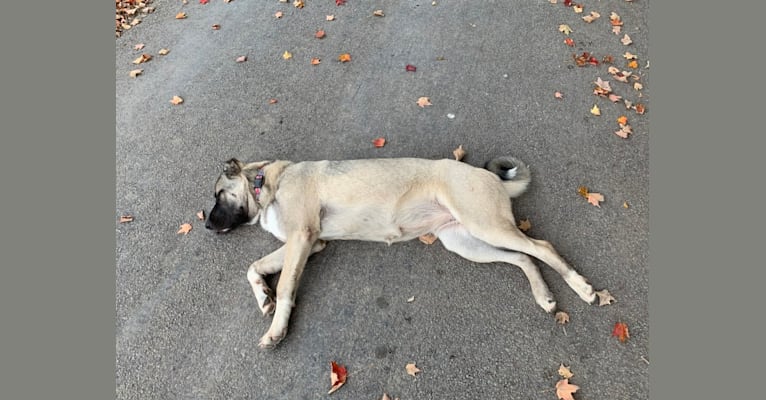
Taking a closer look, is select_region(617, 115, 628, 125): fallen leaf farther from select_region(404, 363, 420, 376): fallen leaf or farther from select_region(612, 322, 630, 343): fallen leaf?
select_region(404, 363, 420, 376): fallen leaf

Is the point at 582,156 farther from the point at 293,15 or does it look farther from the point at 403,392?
the point at 293,15

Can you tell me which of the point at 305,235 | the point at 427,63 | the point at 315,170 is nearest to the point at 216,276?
the point at 305,235

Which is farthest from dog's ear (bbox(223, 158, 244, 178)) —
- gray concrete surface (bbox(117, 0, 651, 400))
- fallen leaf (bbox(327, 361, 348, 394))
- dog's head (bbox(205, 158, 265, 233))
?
fallen leaf (bbox(327, 361, 348, 394))

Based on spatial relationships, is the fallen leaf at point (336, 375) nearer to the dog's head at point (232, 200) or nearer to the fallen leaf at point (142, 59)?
the dog's head at point (232, 200)

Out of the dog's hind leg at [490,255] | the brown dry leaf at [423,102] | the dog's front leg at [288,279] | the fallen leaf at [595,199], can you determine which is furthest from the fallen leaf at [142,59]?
the fallen leaf at [595,199]

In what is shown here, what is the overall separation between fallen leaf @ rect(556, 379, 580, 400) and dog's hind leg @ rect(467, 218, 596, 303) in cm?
81

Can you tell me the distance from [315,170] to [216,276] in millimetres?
1425

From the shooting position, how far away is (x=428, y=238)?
4.77 meters

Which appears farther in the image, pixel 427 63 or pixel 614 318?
pixel 427 63

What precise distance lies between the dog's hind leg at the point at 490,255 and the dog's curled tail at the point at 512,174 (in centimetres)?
71

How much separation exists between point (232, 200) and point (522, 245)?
2810mm

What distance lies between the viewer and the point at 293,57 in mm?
7074

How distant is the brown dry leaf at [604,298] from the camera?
4242 millimetres

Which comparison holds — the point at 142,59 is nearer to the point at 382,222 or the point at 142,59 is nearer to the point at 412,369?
the point at 382,222
